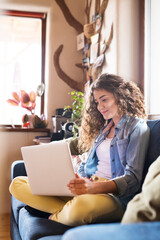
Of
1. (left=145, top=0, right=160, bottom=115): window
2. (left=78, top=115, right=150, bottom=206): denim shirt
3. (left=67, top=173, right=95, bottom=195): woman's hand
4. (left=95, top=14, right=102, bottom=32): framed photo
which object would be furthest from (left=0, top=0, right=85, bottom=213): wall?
(left=67, top=173, right=95, bottom=195): woman's hand

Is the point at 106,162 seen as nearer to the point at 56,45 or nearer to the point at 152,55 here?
the point at 152,55

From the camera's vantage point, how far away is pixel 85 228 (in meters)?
0.56

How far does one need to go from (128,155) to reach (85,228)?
2.88ft

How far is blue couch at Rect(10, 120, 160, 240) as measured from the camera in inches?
20.6

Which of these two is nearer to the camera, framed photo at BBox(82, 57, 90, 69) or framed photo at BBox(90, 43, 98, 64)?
framed photo at BBox(90, 43, 98, 64)

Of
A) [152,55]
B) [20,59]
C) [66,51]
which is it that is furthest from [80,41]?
[152,55]

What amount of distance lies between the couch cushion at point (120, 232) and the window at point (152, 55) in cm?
162

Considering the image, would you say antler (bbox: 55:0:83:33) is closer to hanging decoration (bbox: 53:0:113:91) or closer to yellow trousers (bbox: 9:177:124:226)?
hanging decoration (bbox: 53:0:113:91)

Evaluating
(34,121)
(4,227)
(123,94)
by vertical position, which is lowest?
(4,227)

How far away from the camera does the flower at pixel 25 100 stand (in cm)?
331

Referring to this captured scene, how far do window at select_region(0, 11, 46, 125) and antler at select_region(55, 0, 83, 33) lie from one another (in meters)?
0.28

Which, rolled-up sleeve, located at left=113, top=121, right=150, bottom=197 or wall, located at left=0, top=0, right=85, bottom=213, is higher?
wall, located at left=0, top=0, right=85, bottom=213

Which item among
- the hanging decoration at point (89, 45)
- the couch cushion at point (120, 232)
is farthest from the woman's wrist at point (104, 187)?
the hanging decoration at point (89, 45)

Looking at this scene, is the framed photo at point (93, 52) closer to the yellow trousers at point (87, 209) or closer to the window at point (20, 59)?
the window at point (20, 59)
